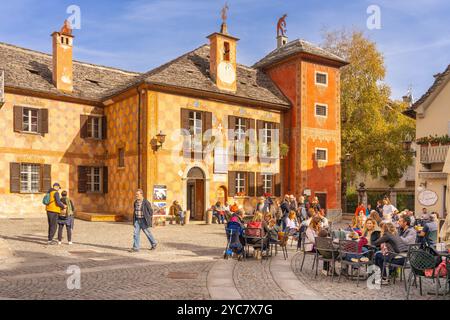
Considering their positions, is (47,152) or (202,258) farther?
(47,152)

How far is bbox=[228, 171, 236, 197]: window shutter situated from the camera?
23.8 metres

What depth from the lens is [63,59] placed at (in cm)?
2433

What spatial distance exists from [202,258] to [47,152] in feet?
49.8

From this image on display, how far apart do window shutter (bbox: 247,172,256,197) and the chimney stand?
1106 cm

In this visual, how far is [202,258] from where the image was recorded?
11.4 meters

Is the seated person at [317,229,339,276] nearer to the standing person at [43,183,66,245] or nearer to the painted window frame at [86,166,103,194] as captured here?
the standing person at [43,183,66,245]

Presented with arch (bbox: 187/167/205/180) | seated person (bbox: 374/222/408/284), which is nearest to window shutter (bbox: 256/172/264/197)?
arch (bbox: 187/167/205/180)

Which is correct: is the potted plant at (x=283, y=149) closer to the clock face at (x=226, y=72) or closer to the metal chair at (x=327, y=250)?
the clock face at (x=226, y=72)

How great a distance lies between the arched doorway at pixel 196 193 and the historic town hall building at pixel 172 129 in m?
0.07

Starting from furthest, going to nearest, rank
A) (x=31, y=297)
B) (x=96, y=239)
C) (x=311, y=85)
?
(x=311, y=85)
(x=96, y=239)
(x=31, y=297)

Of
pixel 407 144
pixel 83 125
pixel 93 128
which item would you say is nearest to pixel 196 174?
pixel 93 128

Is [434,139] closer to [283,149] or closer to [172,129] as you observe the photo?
[283,149]
